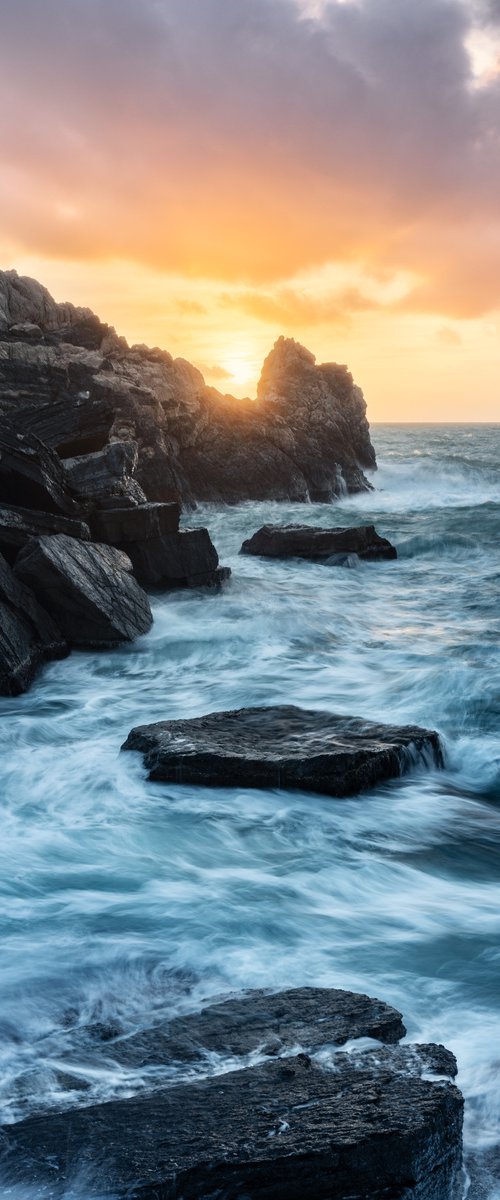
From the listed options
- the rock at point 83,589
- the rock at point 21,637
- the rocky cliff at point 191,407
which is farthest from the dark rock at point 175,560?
the rocky cliff at point 191,407

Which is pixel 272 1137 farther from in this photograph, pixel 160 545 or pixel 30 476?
pixel 160 545

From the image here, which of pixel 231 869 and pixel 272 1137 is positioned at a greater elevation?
pixel 272 1137

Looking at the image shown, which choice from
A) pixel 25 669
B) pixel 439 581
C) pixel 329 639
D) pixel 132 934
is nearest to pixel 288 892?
pixel 132 934

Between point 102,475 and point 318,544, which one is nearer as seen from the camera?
point 102,475

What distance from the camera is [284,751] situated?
7.53 meters

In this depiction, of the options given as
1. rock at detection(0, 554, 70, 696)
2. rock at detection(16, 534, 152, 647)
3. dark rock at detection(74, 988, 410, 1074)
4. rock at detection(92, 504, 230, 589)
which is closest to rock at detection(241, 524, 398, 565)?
rock at detection(92, 504, 230, 589)

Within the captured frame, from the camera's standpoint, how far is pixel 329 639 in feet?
44.8

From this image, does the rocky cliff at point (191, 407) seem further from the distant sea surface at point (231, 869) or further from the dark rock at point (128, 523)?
the distant sea surface at point (231, 869)

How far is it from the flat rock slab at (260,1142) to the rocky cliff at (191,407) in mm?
20379

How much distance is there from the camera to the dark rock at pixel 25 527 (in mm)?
12594

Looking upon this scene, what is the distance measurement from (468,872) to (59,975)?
3062 mm

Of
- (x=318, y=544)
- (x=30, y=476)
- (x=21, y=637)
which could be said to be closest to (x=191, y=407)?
(x=318, y=544)

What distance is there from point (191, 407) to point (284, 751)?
28979 millimetres

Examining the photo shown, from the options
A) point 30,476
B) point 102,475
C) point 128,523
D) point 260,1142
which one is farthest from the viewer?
point 102,475
